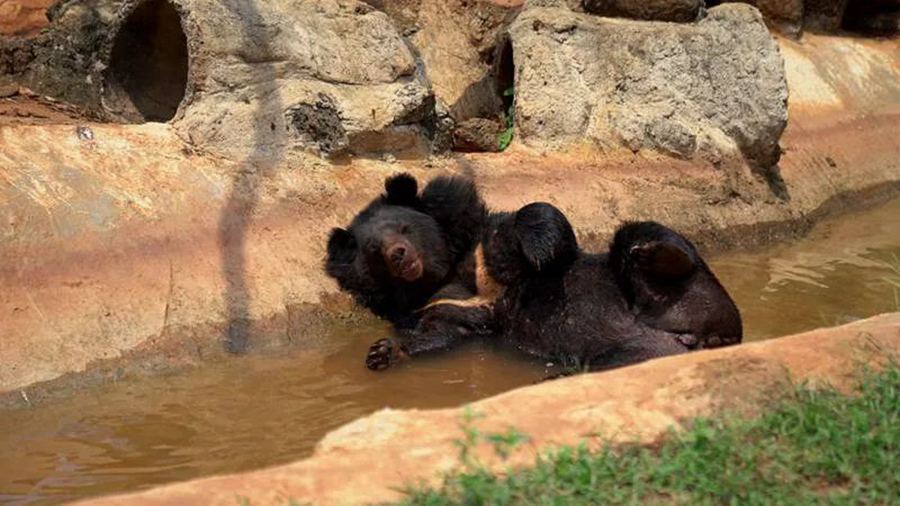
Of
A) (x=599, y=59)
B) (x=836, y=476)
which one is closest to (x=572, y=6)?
(x=599, y=59)

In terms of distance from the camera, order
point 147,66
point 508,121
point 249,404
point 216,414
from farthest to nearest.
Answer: point 508,121 < point 147,66 < point 249,404 < point 216,414

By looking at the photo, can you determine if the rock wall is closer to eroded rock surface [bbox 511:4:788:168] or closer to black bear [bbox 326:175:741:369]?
black bear [bbox 326:175:741:369]

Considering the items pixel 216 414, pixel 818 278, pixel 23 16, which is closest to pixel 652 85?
pixel 818 278

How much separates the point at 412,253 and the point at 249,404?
1.55 metres

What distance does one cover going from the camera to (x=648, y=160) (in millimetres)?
9719

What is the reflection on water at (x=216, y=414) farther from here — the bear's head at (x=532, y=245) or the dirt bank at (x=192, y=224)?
the bear's head at (x=532, y=245)

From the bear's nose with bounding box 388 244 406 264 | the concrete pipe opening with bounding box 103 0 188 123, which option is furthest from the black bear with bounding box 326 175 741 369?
the concrete pipe opening with bounding box 103 0 188 123

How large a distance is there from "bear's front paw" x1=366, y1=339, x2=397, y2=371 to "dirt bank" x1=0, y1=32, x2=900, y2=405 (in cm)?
76

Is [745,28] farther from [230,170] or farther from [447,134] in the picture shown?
[230,170]

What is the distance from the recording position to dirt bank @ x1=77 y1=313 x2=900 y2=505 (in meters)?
3.47

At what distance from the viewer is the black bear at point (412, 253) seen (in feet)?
23.5

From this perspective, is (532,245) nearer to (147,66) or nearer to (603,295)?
(603,295)

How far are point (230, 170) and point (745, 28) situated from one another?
488 cm

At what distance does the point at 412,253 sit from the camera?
280 inches
